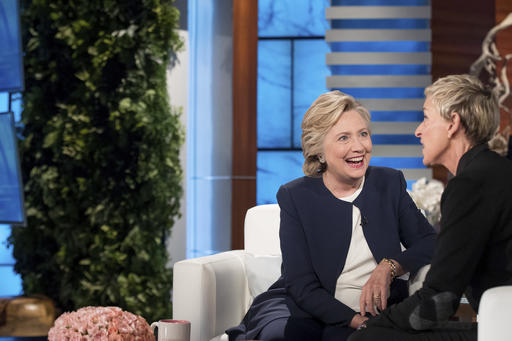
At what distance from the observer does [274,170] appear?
5473mm

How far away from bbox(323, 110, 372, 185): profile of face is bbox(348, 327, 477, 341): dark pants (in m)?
0.65

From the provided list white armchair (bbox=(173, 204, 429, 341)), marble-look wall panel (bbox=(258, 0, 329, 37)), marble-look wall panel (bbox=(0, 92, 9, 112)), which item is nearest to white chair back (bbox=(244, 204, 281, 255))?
white armchair (bbox=(173, 204, 429, 341))

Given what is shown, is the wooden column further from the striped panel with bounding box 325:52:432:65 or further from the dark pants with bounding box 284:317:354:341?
the dark pants with bounding box 284:317:354:341

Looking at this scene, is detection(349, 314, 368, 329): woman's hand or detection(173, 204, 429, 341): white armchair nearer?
detection(349, 314, 368, 329): woman's hand

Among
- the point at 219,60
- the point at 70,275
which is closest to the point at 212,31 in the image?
the point at 219,60

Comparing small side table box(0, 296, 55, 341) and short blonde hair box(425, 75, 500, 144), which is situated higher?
short blonde hair box(425, 75, 500, 144)

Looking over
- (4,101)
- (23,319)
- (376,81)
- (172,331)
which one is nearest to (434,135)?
(172,331)

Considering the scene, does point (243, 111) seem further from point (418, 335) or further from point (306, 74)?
point (418, 335)

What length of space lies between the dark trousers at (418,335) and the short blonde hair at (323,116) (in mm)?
757

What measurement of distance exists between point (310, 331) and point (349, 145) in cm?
Answer: 61

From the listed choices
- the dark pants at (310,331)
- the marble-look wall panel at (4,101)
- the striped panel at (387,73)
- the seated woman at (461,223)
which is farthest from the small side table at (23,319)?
the seated woman at (461,223)

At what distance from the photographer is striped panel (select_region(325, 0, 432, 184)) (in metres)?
4.68

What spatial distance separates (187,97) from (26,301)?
6.11 ft

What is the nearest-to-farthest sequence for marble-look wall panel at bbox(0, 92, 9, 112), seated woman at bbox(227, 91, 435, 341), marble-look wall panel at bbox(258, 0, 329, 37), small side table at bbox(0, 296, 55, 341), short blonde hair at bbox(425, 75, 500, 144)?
short blonde hair at bbox(425, 75, 500, 144)
seated woman at bbox(227, 91, 435, 341)
small side table at bbox(0, 296, 55, 341)
marble-look wall panel at bbox(0, 92, 9, 112)
marble-look wall panel at bbox(258, 0, 329, 37)
